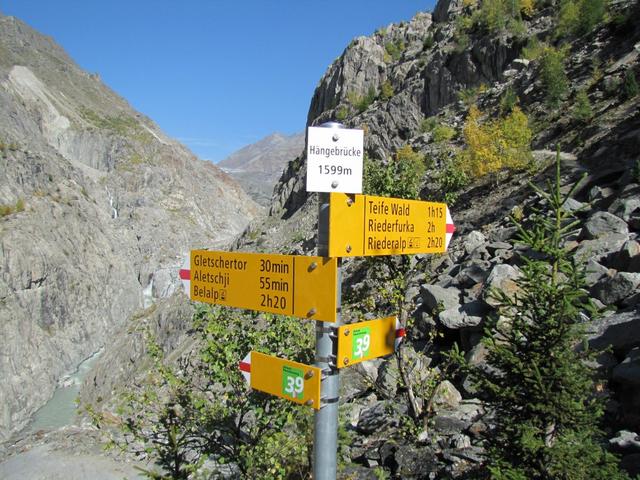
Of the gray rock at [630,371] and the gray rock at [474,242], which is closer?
the gray rock at [630,371]

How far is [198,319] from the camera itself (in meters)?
6.03

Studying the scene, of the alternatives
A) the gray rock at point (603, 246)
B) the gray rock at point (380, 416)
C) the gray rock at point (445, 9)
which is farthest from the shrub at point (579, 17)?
the gray rock at point (380, 416)

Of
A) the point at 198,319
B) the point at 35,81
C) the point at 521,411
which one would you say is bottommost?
the point at 521,411

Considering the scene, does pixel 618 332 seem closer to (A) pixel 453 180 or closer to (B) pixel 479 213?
(B) pixel 479 213

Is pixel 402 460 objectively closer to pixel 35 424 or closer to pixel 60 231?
pixel 35 424

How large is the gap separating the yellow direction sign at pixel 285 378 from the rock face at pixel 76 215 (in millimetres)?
52347

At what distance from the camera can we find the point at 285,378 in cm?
301

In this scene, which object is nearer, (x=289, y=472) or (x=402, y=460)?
(x=289, y=472)

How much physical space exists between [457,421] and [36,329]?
2547 inches

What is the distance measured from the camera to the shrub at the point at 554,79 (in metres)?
23.0

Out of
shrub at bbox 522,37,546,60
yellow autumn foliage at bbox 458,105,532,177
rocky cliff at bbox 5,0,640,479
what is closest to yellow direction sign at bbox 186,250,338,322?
rocky cliff at bbox 5,0,640,479

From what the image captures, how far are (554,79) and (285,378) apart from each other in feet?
82.3

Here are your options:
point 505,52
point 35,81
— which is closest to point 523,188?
point 505,52

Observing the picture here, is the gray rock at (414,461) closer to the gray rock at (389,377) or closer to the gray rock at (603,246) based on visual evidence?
the gray rock at (389,377)
